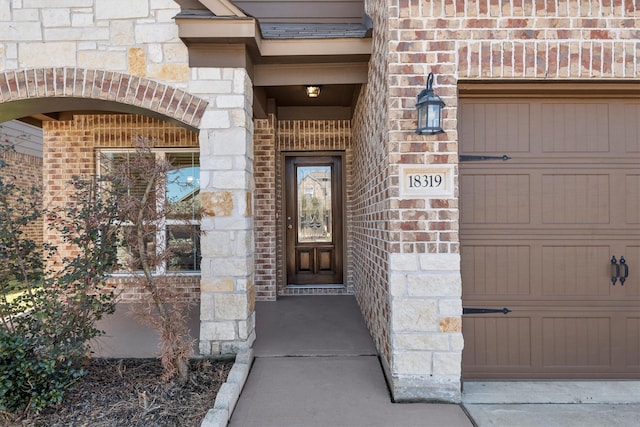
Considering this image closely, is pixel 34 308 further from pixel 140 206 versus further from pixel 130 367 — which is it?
pixel 140 206

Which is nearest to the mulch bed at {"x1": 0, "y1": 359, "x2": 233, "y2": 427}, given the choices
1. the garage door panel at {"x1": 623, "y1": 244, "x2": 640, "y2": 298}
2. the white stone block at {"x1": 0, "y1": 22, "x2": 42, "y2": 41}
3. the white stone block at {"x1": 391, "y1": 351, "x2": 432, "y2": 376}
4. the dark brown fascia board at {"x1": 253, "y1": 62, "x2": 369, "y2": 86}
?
the white stone block at {"x1": 391, "y1": 351, "x2": 432, "y2": 376}

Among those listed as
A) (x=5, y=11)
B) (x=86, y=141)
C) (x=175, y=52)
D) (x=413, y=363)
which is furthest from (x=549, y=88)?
(x=86, y=141)

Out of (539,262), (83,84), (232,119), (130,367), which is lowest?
(130,367)

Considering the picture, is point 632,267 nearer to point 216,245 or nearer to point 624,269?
point 624,269

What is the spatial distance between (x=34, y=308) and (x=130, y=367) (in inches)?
36.5

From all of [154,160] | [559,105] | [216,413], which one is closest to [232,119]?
[154,160]

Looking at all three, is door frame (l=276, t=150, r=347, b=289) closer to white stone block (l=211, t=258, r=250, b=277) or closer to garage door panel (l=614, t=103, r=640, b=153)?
white stone block (l=211, t=258, r=250, b=277)

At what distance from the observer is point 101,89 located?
10.6ft

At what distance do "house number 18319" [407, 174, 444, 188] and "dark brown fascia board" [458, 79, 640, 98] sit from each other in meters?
0.78

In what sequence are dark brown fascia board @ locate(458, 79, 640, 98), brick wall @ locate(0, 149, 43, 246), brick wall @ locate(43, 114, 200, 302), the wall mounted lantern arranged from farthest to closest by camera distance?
brick wall @ locate(0, 149, 43, 246)
brick wall @ locate(43, 114, 200, 302)
the wall mounted lantern
dark brown fascia board @ locate(458, 79, 640, 98)

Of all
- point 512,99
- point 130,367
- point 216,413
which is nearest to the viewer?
point 216,413

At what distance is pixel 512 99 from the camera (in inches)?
115

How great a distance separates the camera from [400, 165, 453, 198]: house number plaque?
106 inches

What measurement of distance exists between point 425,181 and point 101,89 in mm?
2987
